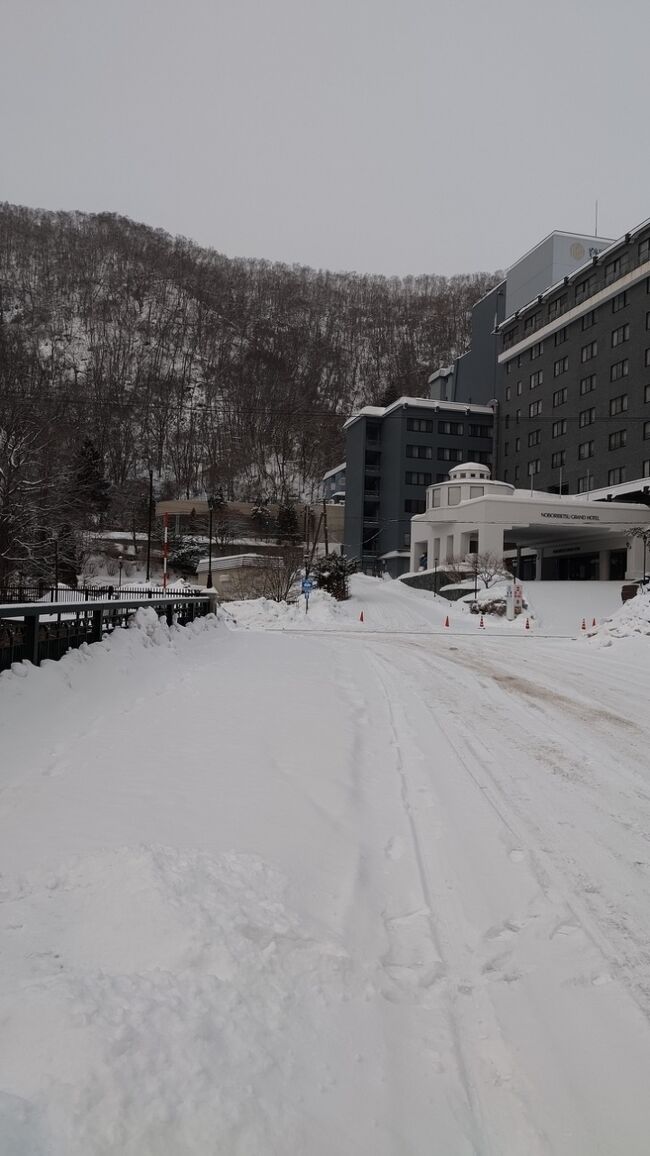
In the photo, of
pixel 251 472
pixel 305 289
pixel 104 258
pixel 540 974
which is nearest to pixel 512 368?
pixel 251 472

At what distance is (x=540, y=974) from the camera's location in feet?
9.98

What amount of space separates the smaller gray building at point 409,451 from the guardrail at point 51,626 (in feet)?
230

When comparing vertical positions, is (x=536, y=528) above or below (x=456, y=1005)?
above

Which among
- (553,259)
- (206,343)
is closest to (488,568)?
(553,259)

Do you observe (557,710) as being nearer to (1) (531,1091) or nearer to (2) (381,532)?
(1) (531,1091)

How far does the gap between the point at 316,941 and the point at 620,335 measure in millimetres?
62154

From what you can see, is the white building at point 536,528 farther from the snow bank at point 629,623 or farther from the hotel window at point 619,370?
the snow bank at point 629,623

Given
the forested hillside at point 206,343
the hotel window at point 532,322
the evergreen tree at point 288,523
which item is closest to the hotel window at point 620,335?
the hotel window at point 532,322

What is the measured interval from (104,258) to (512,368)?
139 metres

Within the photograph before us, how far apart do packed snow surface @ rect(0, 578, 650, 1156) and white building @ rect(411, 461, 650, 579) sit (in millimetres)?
42935

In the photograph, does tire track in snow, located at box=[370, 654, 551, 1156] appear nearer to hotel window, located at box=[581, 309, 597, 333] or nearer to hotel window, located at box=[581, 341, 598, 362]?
hotel window, located at box=[581, 341, 598, 362]

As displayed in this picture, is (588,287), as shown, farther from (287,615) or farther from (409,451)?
(287,615)

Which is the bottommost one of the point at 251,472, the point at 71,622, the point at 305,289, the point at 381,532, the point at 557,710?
the point at 557,710

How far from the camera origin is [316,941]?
3.21 meters
